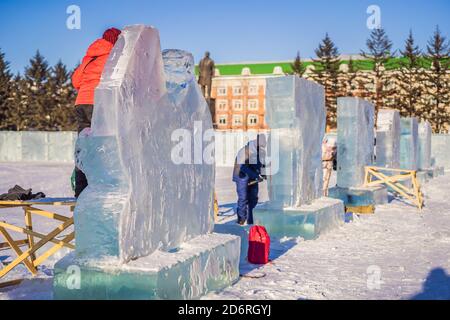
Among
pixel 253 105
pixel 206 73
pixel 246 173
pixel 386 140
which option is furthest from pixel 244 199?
pixel 253 105

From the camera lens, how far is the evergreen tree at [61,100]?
54.6 metres

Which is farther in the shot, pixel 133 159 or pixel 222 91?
pixel 222 91

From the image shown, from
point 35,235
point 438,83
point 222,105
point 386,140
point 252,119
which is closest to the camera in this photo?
point 35,235

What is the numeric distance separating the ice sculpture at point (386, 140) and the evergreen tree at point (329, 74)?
33.0m

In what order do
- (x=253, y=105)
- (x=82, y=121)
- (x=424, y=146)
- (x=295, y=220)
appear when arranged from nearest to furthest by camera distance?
(x=82, y=121)
(x=295, y=220)
(x=424, y=146)
(x=253, y=105)

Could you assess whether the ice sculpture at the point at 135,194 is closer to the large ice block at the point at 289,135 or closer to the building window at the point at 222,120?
the large ice block at the point at 289,135

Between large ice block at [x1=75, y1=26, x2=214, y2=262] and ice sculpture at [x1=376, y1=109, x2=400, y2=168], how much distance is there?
11.9m

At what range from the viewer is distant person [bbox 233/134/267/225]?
9.63 metres

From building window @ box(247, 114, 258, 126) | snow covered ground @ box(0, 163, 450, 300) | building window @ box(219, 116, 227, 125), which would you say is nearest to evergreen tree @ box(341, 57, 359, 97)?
building window @ box(247, 114, 258, 126)

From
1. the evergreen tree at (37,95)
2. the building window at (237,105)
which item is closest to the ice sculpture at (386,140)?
the evergreen tree at (37,95)

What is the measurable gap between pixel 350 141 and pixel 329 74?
38.9m

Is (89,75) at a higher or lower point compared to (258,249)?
higher

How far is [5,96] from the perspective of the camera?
52312 mm

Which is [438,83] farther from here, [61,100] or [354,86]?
[61,100]
